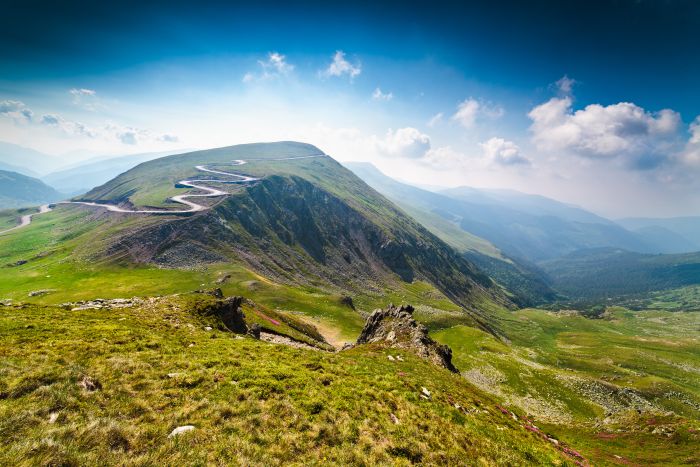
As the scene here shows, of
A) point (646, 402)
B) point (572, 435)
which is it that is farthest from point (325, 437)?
point (646, 402)

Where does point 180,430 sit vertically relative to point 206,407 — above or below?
above

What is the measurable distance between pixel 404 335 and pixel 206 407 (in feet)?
115

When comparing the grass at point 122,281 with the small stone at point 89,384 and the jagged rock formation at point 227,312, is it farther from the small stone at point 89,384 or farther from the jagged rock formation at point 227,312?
the small stone at point 89,384

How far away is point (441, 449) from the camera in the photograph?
634 inches

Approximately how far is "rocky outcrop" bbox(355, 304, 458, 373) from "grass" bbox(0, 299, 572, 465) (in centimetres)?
1571

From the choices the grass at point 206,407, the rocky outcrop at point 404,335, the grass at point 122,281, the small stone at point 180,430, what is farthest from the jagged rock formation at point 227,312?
the grass at point 122,281

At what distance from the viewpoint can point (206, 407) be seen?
14773mm

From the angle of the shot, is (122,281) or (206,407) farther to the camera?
(122,281)

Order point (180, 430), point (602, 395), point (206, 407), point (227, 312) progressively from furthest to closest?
1. point (602, 395)
2. point (227, 312)
3. point (206, 407)
4. point (180, 430)

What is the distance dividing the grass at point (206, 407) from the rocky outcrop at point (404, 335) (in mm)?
15713

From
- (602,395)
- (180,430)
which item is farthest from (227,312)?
(602,395)

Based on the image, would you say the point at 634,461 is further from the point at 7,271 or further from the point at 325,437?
the point at 7,271

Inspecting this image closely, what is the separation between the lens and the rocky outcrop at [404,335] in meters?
41.4

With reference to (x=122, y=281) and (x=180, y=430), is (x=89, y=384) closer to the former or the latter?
(x=180, y=430)
